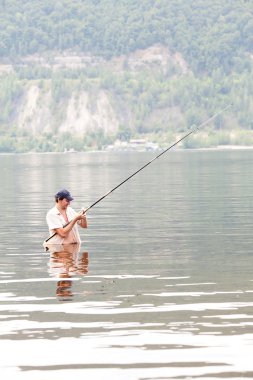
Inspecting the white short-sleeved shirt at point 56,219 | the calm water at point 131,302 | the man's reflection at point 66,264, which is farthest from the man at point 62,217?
the calm water at point 131,302

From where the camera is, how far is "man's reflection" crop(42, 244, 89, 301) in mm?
20250

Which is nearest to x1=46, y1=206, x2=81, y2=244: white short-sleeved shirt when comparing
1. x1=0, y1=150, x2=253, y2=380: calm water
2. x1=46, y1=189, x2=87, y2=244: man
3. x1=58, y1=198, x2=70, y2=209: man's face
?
x1=46, y1=189, x2=87, y2=244: man

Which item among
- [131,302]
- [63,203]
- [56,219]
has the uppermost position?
[63,203]

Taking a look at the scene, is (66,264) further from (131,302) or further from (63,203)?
(131,302)

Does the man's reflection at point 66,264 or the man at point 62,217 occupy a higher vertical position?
the man at point 62,217

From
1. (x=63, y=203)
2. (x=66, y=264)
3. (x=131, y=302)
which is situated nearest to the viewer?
(x=131, y=302)

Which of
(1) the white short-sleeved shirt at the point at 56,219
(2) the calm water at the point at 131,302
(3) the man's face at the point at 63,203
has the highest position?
(3) the man's face at the point at 63,203

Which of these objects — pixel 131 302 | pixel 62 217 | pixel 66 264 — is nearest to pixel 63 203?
pixel 62 217

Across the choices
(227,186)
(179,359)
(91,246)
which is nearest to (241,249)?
(91,246)

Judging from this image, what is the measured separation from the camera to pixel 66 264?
23.9 meters

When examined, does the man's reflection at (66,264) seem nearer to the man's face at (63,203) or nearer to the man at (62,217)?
the man at (62,217)

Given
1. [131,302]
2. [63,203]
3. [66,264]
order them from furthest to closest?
[63,203] → [66,264] → [131,302]

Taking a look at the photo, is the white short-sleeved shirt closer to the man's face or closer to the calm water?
the man's face

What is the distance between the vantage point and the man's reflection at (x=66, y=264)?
66.4 feet
